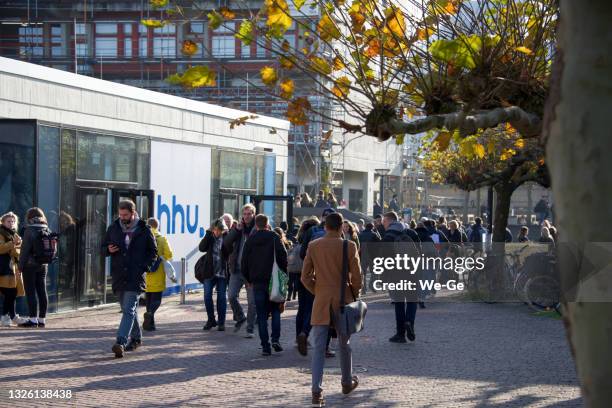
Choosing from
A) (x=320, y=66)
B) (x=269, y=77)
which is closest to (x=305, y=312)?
(x=320, y=66)

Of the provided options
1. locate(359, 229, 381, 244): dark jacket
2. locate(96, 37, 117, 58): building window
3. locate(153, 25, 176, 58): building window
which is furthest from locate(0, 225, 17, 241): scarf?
locate(96, 37, 117, 58): building window

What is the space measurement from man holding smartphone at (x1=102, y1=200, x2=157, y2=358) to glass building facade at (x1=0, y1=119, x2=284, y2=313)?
204 inches

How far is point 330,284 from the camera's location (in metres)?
9.41

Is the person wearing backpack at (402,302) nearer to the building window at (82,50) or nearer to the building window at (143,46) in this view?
the building window at (82,50)

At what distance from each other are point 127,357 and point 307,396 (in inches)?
127

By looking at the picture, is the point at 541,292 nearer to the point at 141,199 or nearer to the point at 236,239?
the point at 236,239

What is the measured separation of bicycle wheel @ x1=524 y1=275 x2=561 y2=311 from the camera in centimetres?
1916

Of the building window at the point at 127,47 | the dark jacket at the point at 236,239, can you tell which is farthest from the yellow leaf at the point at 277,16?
the building window at the point at 127,47

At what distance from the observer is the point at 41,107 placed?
1758 centimetres

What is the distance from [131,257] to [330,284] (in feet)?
10.3

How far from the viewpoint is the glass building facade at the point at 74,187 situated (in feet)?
54.3

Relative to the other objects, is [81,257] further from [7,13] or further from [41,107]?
[7,13]

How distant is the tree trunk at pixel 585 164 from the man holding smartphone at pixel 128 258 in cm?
924

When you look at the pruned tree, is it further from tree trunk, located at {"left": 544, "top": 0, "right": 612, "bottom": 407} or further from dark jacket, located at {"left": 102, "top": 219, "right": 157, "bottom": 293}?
tree trunk, located at {"left": 544, "top": 0, "right": 612, "bottom": 407}
